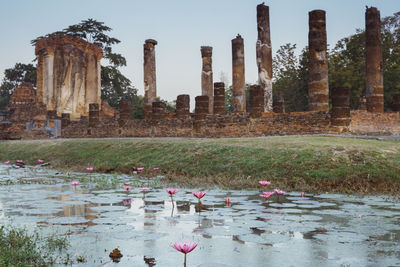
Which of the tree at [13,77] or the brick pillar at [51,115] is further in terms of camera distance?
the tree at [13,77]

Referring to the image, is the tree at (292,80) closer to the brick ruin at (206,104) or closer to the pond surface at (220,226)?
the brick ruin at (206,104)

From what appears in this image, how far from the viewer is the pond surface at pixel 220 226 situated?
2838mm

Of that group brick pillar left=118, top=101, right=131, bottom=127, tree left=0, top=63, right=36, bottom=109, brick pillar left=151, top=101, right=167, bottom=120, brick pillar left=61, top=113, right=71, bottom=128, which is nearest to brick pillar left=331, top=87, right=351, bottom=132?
brick pillar left=151, top=101, right=167, bottom=120

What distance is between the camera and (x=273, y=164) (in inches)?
Result: 310

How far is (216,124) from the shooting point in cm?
1873

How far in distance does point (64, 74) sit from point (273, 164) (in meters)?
25.1

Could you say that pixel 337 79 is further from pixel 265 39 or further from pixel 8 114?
pixel 8 114

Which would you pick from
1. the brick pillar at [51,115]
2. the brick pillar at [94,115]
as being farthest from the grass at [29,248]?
the brick pillar at [51,115]

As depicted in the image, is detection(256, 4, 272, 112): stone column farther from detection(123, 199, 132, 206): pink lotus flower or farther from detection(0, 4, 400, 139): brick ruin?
detection(123, 199, 132, 206): pink lotus flower

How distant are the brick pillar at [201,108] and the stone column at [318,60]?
4.79 metres

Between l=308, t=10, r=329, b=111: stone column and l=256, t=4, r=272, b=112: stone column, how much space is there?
2.87m

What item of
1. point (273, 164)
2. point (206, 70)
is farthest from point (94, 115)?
point (273, 164)

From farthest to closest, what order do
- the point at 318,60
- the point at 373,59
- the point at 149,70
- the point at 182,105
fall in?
the point at 149,70 → the point at 182,105 → the point at 373,59 → the point at 318,60

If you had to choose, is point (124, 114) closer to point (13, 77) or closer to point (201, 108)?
point (201, 108)
